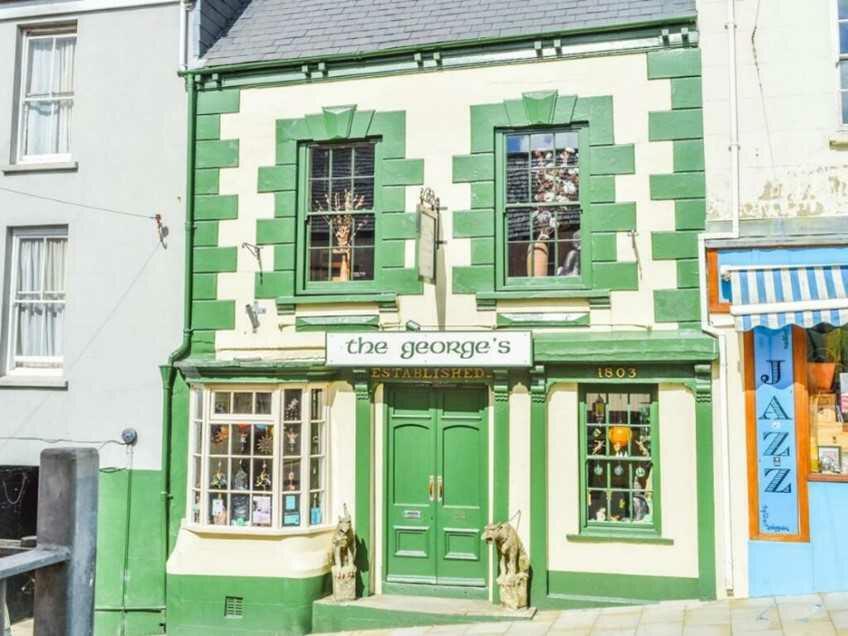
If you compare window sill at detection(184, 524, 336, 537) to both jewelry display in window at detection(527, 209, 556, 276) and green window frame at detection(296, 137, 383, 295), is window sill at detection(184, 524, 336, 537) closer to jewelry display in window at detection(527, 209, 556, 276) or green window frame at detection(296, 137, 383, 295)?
green window frame at detection(296, 137, 383, 295)

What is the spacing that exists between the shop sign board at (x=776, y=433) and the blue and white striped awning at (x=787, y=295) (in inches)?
20.2

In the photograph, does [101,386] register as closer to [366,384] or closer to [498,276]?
[366,384]

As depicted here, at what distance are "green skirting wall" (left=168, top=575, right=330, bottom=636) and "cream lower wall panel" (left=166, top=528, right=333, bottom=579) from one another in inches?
3.4

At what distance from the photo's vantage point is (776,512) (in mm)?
9148

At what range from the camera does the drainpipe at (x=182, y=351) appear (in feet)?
35.5

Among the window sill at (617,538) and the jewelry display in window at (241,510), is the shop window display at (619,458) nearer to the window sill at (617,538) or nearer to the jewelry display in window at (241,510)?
the window sill at (617,538)

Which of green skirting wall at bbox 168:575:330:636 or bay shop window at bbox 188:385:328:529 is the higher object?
bay shop window at bbox 188:385:328:529

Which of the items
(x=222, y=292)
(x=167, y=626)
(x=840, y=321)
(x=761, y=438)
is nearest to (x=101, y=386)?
(x=222, y=292)

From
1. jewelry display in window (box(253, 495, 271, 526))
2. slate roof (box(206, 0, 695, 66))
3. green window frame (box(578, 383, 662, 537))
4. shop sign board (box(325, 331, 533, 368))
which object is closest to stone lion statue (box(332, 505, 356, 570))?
jewelry display in window (box(253, 495, 271, 526))

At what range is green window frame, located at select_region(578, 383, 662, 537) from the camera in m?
9.69

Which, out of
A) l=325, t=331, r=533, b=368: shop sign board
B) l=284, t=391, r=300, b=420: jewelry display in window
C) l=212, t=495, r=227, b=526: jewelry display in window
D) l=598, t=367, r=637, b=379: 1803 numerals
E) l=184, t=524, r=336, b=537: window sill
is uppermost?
l=325, t=331, r=533, b=368: shop sign board

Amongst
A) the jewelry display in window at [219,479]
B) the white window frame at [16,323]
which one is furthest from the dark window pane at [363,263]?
the white window frame at [16,323]

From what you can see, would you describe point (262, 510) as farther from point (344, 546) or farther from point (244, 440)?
point (344, 546)

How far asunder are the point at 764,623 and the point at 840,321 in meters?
3.13
